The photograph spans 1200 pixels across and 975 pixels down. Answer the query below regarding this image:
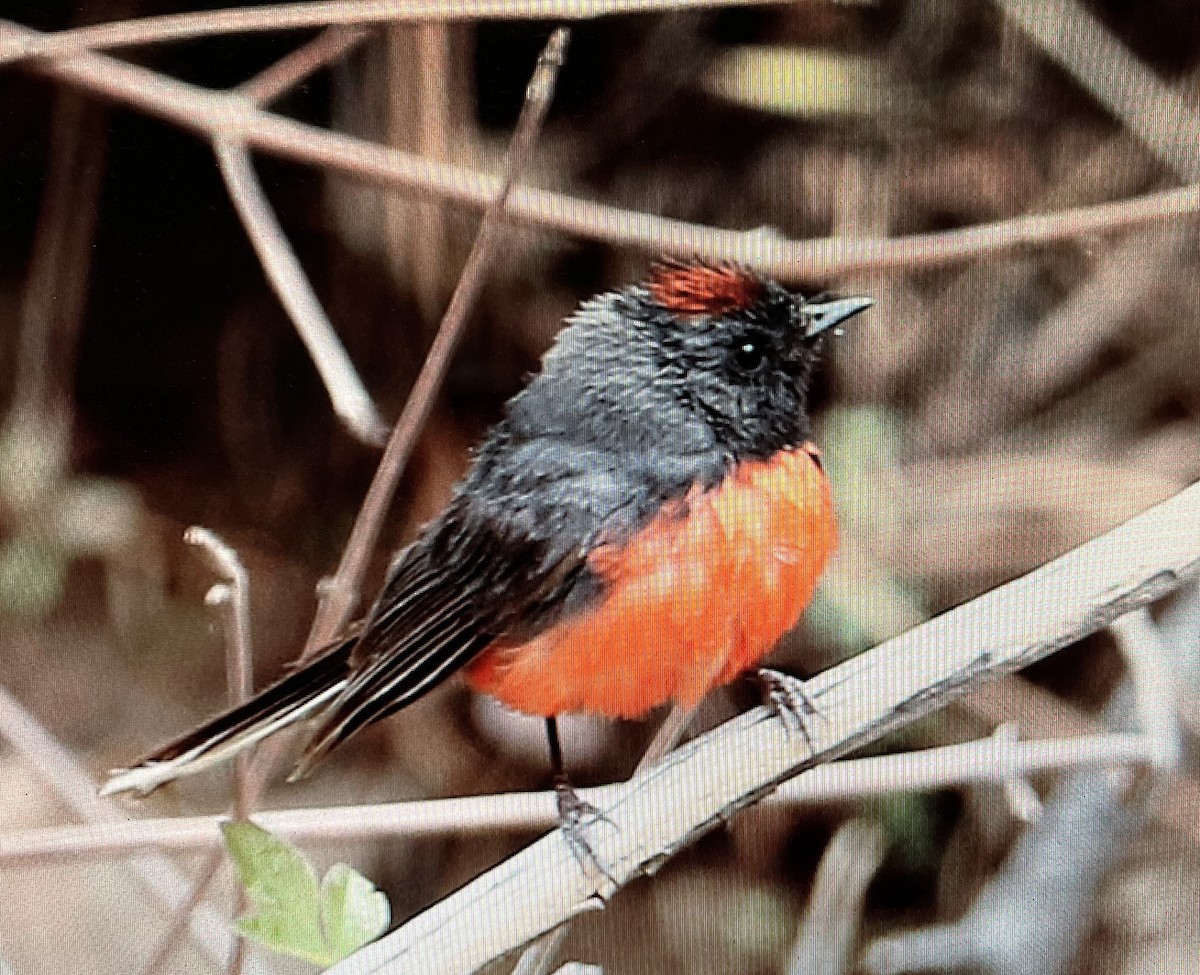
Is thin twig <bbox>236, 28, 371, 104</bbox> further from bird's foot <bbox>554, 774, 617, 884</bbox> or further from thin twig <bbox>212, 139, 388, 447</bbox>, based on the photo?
bird's foot <bbox>554, 774, 617, 884</bbox>

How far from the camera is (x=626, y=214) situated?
87 cm

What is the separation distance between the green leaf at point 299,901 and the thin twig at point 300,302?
25 cm

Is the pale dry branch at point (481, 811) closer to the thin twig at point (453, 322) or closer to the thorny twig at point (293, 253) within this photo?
the thin twig at point (453, 322)

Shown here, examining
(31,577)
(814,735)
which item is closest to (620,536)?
(814,735)

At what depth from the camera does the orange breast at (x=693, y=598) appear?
0.83m

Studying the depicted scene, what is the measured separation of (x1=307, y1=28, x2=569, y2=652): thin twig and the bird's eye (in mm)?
162

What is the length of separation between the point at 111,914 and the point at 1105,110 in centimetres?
79

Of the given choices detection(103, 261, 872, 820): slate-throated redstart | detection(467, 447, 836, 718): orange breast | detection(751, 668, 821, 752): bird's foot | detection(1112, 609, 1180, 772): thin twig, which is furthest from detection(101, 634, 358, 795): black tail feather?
detection(1112, 609, 1180, 772): thin twig

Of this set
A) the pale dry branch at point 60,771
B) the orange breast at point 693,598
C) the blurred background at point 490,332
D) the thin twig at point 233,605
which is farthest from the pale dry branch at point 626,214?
the pale dry branch at point 60,771

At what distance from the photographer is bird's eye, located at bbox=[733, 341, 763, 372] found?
86 cm

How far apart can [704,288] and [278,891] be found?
428 mm

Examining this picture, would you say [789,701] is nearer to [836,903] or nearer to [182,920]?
[836,903]

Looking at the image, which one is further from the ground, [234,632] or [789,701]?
[234,632]

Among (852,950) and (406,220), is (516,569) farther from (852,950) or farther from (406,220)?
(852,950)
